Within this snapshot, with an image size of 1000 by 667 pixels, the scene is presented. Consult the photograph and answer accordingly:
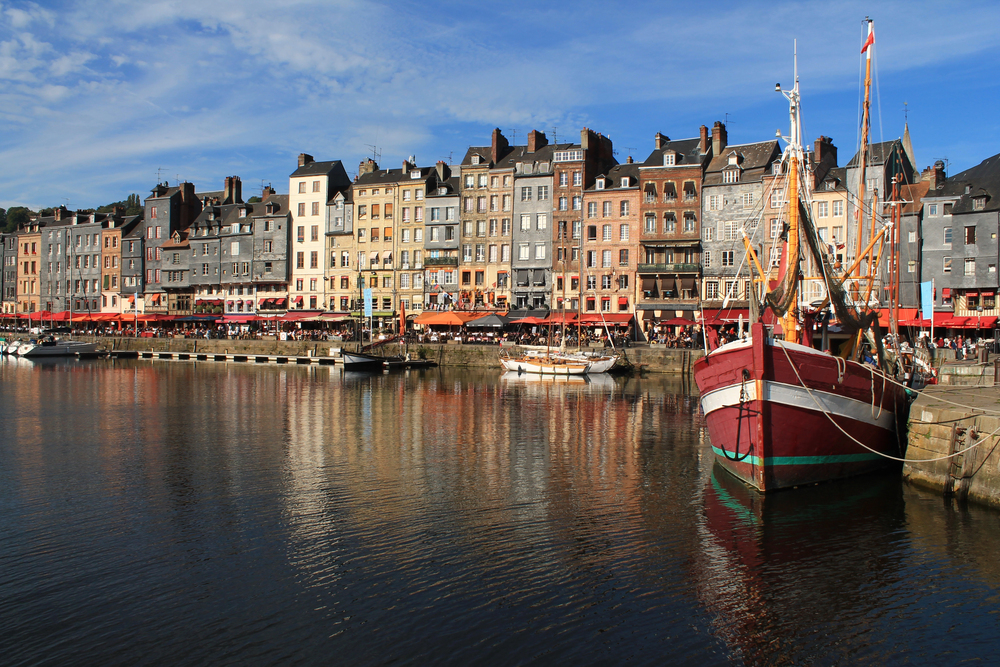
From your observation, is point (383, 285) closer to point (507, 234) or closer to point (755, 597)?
point (507, 234)

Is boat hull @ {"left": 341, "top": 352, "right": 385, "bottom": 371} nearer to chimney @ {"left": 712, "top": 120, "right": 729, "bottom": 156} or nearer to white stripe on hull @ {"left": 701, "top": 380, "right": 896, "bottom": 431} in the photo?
chimney @ {"left": 712, "top": 120, "right": 729, "bottom": 156}

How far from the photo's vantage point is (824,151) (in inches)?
2724

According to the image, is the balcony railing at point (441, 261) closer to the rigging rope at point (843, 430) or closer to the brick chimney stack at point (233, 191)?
the brick chimney stack at point (233, 191)

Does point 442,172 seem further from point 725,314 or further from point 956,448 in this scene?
point 956,448

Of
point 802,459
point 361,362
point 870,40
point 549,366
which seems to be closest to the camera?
point 802,459

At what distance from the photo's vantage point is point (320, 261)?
9400 cm

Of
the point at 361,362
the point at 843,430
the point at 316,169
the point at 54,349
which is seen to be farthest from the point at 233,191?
the point at 843,430

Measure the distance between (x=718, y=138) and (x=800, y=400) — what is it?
61433 mm

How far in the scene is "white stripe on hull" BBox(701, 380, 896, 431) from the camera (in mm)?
18969

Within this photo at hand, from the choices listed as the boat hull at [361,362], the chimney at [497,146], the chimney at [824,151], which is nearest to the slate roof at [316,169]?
the chimney at [497,146]

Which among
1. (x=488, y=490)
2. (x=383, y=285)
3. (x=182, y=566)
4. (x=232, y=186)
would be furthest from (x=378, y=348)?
(x=182, y=566)

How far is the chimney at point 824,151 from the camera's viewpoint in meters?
68.1

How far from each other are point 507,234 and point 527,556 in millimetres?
70688

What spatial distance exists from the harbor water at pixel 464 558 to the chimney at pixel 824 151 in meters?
48.6
